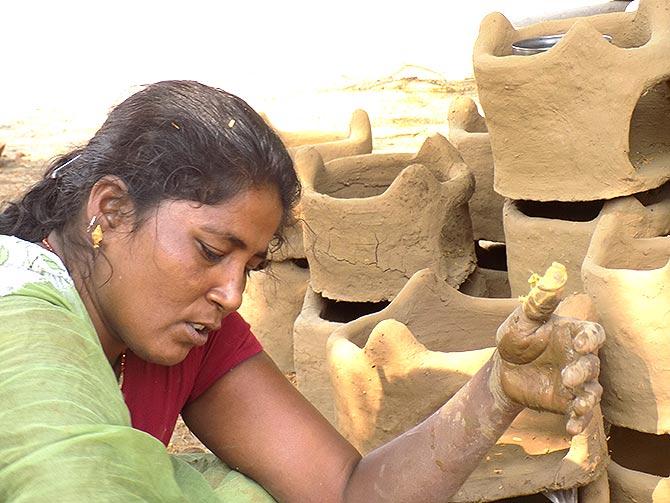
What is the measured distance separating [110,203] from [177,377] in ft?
1.52

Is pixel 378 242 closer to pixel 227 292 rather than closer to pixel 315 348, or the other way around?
pixel 315 348

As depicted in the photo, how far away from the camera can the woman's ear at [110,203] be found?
1.82m

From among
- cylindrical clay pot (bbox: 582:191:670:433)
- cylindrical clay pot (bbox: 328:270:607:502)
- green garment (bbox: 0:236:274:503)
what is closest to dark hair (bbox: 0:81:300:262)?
green garment (bbox: 0:236:274:503)

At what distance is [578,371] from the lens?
1706mm

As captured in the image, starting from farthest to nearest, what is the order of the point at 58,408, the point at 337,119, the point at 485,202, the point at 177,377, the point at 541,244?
the point at 337,119 < the point at 485,202 < the point at 541,244 < the point at 177,377 < the point at 58,408

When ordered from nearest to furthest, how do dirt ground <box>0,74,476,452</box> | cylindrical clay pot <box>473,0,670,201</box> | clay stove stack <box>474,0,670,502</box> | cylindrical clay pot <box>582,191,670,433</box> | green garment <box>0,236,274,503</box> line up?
green garment <box>0,236,274,503</box>, cylindrical clay pot <box>582,191,670,433</box>, clay stove stack <box>474,0,670,502</box>, cylindrical clay pot <box>473,0,670,201</box>, dirt ground <box>0,74,476,452</box>

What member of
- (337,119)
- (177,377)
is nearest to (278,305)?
(177,377)

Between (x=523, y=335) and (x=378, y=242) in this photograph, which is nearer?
(x=523, y=335)

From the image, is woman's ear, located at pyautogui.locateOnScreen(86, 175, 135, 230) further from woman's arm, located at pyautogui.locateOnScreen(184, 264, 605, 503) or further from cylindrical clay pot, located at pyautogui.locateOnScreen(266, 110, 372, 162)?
cylindrical clay pot, located at pyautogui.locateOnScreen(266, 110, 372, 162)

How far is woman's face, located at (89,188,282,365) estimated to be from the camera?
1.78m

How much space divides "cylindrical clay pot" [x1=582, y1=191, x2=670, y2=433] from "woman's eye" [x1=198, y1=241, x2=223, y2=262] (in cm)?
110

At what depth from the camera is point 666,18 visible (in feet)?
10.0

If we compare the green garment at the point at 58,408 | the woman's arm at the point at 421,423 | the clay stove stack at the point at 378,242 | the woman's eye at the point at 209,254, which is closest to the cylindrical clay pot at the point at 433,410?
the woman's arm at the point at 421,423

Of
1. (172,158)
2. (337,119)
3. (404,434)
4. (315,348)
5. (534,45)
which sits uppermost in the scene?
(172,158)
